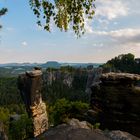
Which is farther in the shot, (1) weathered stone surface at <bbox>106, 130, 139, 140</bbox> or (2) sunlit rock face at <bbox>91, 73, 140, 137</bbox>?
(2) sunlit rock face at <bbox>91, 73, 140, 137</bbox>

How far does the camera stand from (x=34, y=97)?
40.9 meters

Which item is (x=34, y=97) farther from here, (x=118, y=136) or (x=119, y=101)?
(x=118, y=136)

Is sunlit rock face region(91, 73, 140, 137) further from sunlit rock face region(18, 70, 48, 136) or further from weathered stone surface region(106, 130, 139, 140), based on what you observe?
weathered stone surface region(106, 130, 139, 140)

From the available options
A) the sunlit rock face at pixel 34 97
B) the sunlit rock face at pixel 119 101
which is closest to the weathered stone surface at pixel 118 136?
the sunlit rock face at pixel 119 101

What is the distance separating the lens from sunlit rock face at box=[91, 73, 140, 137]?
127 ft

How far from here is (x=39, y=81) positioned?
137ft

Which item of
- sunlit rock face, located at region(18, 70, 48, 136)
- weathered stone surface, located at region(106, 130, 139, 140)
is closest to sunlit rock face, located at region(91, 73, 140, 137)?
sunlit rock face, located at region(18, 70, 48, 136)

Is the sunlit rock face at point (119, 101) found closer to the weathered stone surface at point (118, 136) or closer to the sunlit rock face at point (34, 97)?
the sunlit rock face at point (34, 97)

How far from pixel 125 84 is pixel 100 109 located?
375cm

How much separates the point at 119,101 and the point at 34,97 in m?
8.77

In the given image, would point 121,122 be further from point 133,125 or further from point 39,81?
point 39,81

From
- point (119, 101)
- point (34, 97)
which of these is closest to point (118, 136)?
point (119, 101)

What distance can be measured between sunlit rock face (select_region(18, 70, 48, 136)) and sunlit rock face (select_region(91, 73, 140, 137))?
240 inches

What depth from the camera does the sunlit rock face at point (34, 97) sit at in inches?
1602
